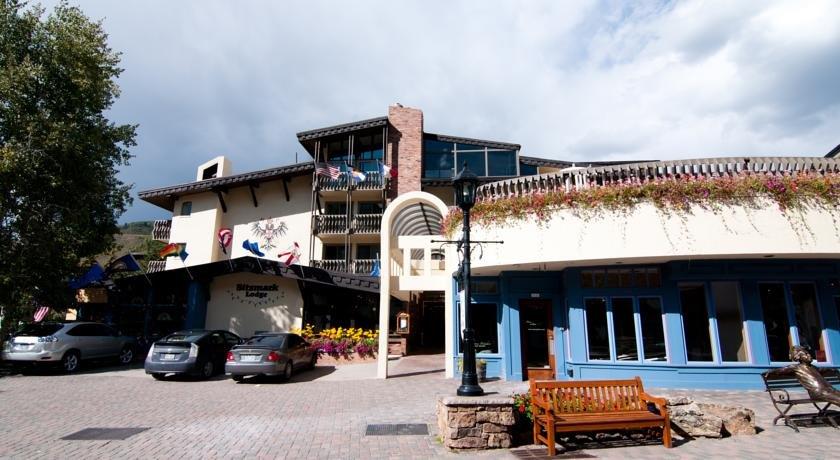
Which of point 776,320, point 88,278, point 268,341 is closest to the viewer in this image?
point 776,320

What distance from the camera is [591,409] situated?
681cm

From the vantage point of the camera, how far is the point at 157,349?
1390cm

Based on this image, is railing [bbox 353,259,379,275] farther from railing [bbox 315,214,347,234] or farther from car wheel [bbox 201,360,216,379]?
car wheel [bbox 201,360,216,379]

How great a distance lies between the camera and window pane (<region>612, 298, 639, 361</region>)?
11646mm

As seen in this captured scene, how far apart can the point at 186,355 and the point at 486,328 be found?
898 centimetres

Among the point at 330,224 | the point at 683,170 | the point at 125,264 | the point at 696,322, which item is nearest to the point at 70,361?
the point at 125,264

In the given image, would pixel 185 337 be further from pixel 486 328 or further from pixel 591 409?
pixel 591 409

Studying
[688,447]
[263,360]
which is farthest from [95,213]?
[688,447]

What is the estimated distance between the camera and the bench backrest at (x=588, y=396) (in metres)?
6.80

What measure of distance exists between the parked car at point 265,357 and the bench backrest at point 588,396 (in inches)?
343

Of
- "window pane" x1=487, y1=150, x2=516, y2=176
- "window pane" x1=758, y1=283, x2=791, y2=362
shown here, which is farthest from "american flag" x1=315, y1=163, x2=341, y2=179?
"window pane" x1=758, y1=283, x2=791, y2=362

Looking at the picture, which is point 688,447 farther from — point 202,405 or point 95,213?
point 95,213

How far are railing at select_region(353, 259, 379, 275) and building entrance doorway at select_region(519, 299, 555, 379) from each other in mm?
11955

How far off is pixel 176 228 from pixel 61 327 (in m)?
12.3
